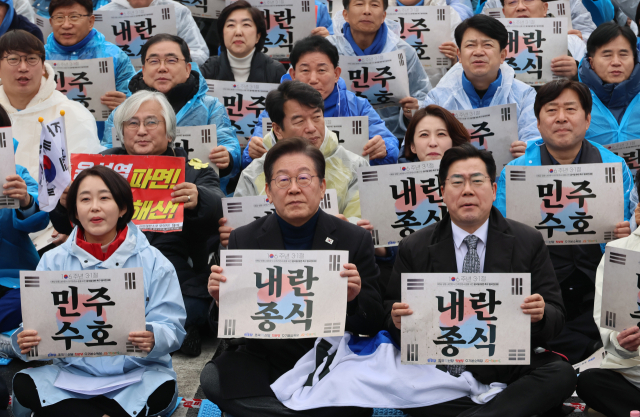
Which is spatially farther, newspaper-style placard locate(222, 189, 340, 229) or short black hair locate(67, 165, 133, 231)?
newspaper-style placard locate(222, 189, 340, 229)

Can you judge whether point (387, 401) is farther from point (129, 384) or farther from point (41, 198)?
point (41, 198)

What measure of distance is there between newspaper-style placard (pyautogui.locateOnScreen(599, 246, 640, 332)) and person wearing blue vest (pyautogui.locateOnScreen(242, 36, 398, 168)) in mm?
2590

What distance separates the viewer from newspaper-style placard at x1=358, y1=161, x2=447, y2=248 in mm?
5430

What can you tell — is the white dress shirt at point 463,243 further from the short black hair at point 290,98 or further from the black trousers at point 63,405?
the black trousers at point 63,405

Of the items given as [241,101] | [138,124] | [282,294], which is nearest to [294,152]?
[282,294]

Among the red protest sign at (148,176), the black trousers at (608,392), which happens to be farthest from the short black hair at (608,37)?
the red protest sign at (148,176)

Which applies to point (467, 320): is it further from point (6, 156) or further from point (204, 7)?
point (204, 7)

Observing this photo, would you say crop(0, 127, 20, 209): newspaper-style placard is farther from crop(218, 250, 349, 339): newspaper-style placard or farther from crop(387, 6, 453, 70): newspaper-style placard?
crop(387, 6, 453, 70): newspaper-style placard

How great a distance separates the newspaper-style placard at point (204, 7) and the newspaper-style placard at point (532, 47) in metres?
4.02

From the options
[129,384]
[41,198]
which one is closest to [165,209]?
[41,198]

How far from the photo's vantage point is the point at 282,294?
4.29 metres

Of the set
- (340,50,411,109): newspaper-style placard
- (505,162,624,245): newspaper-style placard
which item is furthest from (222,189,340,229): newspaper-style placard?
(340,50,411,109): newspaper-style placard

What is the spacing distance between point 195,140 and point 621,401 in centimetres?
383

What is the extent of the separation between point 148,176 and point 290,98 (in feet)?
3.83
